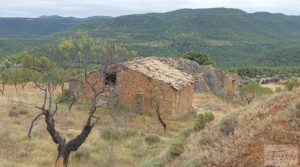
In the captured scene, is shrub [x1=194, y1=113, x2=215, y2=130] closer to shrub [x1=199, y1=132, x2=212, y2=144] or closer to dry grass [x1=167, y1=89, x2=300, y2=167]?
dry grass [x1=167, y1=89, x2=300, y2=167]

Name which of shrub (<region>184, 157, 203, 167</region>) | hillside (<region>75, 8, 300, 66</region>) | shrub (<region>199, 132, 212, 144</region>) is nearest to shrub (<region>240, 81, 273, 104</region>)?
shrub (<region>199, 132, 212, 144</region>)

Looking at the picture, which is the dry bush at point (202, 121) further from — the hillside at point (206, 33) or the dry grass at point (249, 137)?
the hillside at point (206, 33)

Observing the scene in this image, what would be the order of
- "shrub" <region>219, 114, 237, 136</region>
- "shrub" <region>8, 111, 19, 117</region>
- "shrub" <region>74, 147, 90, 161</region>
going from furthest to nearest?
"shrub" <region>8, 111, 19, 117</region> < "shrub" <region>74, 147, 90, 161</region> < "shrub" <region>219, 114, 237, 136</region>

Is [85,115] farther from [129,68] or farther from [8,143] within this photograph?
[8,143]

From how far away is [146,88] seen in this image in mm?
29000

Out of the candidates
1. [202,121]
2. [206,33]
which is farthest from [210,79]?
[206,33]

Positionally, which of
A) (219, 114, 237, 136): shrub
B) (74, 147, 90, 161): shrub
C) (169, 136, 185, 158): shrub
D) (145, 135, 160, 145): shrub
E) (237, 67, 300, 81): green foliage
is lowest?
(237, 67, 300, 81): green foliage

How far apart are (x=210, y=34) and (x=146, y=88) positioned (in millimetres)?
117398

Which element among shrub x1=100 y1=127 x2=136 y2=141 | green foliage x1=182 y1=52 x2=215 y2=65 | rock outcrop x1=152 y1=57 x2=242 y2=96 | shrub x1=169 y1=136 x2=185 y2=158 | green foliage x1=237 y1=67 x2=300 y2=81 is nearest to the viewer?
shrub x1=169 y1=136 x2=185 y2=158

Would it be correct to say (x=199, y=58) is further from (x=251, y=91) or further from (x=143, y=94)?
(x=143, y=94)

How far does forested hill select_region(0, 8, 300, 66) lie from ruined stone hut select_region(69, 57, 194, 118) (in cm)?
7127

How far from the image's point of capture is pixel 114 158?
1595cm

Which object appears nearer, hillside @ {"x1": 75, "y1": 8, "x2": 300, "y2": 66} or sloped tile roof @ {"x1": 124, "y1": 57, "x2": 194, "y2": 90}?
sloped tile roof @ {"x1": 124, "y1": 57, "x2": 194, "y2": 90}

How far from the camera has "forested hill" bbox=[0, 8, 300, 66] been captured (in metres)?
116
